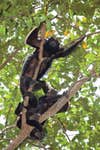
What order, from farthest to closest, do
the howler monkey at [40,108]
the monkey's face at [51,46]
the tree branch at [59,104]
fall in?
1. the monkey's face at [51,46]
2. the howler monkey at [40,108]
3. the tree branch at [59,104]

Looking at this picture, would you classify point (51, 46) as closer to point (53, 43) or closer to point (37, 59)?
point (53, 43)

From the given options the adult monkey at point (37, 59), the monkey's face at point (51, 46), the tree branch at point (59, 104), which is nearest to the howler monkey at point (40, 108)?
the adult monkey at point (37, 59)

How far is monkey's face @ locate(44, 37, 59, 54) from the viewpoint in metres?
8.95

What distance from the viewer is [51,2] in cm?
712

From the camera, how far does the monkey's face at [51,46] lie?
895cm

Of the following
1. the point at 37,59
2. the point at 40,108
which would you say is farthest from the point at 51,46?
the point at 40,108

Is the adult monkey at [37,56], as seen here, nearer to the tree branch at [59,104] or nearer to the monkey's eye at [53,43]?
the monkey's eye at [53,43]

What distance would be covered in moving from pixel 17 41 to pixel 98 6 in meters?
2.22

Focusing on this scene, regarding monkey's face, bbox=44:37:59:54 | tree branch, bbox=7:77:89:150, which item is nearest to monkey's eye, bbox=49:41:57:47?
monkey's face, bbox=44:37:59:54

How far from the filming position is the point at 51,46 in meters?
8.94

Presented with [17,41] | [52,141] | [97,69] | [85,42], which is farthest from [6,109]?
[97,69]

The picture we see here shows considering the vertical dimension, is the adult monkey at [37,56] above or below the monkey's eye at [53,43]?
below

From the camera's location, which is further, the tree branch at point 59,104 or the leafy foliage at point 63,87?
the leafy foliage at point 63,87

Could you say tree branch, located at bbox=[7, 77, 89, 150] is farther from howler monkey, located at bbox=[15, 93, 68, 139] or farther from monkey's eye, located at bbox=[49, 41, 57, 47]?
monkey's eye, located at bbox=[49, 41, 57, 47]
